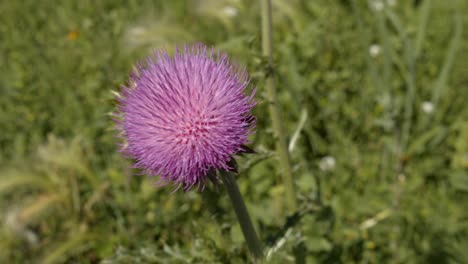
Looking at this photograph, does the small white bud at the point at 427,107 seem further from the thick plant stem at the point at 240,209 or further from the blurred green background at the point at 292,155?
the thick plant stem at the point at 240,209

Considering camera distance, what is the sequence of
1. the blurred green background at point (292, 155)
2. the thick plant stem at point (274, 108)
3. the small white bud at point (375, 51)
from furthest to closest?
the small white bud at point (375, 51), the blurred green background at point (292, 155), the thick plant stem at point (274, 108)

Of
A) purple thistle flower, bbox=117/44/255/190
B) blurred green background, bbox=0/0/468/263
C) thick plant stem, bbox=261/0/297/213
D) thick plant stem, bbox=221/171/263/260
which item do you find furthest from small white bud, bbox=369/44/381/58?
thick plant stem, bbox=221/171/263/260

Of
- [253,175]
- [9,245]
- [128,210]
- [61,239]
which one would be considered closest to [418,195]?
[253,175]

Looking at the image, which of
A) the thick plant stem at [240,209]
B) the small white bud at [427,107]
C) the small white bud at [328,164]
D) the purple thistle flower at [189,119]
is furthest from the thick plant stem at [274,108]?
the small white bud at [427,107]

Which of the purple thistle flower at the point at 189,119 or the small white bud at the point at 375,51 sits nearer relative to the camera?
the purple thistle flower at the point at 189,119

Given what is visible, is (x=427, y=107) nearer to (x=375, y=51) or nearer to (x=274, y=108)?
(x=375, y=51)

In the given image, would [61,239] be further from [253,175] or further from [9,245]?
[253,175]

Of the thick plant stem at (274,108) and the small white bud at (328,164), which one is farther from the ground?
the thick plant stem at (274,108)
